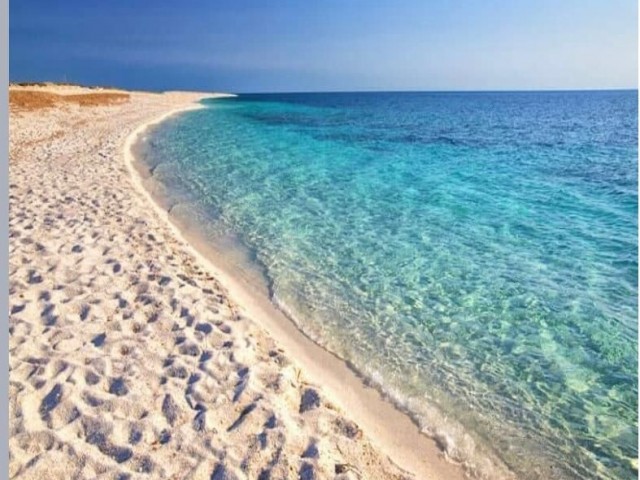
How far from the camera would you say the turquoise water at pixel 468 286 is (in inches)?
226

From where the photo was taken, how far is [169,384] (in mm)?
5516

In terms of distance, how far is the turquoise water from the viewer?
5.74 metres

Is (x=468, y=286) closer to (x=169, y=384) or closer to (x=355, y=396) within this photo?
(x=355, y=396)

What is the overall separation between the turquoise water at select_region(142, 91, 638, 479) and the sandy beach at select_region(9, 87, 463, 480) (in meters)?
0.80

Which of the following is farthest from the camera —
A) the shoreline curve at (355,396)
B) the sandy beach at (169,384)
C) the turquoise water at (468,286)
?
the turquoise water at (468,286)

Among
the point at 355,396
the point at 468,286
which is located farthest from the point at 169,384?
the point at 468,286

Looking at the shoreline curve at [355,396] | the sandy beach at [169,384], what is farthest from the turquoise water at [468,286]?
the sandy beach at [169,384]

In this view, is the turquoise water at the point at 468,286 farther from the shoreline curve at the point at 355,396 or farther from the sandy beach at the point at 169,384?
the sandy beach at the point at 169,384

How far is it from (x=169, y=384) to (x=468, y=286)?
5.83m

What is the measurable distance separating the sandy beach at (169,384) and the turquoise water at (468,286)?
2.63 feet

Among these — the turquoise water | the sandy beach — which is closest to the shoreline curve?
the sandy beach

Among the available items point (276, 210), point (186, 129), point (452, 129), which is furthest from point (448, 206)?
point (452, 129)

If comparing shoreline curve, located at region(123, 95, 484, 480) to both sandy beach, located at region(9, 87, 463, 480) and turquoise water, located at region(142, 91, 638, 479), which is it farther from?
turquoise water, located at region(142, 91, 638, 479)

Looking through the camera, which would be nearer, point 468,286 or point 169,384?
point 169,384
